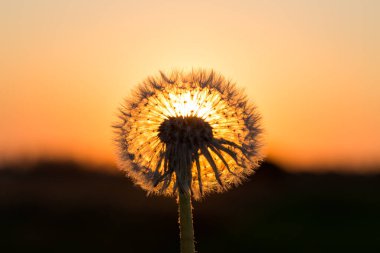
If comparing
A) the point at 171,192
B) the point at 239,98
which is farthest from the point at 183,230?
the point at 239,98

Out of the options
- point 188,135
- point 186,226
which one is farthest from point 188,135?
point 186,226

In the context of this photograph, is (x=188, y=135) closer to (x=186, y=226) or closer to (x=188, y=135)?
(x=188, y=135)

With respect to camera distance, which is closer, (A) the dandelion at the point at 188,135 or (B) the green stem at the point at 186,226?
(B) the green stem at the point at 186,226

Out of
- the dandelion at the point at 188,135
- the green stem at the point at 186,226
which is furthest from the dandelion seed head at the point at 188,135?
the green stem at the point at 186,226

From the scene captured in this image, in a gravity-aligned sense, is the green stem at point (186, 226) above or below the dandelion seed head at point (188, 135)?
below

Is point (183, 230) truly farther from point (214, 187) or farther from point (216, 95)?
point (216, 95)

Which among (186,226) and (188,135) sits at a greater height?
(188,135)

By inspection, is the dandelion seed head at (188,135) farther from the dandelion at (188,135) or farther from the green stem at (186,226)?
the green stem at (186,226)
